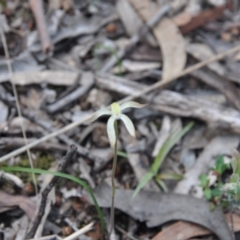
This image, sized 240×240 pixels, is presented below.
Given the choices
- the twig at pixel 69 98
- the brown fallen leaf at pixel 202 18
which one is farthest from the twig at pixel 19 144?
the brown fallen leaf at pixel 202 18

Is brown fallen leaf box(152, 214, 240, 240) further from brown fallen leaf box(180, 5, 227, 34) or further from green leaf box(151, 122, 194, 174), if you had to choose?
brown fallen leaf box(180, 5, 227, 34)

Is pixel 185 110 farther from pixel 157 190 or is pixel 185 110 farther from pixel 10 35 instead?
pixel 10 35

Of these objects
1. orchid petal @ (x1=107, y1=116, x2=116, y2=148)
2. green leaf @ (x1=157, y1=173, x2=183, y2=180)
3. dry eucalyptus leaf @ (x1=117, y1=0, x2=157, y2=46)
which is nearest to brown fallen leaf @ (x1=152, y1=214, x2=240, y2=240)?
green leaf @ (x1=157, y1=173, x2=183, y2=180)

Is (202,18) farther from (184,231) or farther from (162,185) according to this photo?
(184,231)

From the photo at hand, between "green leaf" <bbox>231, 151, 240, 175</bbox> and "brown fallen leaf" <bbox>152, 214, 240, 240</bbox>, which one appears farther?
"brown fallen leaf" <bbox>152, 214, 240, 240</bbox>

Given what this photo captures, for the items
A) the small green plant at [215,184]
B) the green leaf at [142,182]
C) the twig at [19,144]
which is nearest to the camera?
the small green plant at [215,184]

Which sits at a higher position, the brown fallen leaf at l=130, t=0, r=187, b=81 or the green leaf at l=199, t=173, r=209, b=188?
the brown fallen leaf at l=130, t=0, r=187, b=81

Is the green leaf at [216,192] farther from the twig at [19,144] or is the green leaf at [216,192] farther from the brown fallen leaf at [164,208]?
the twig at [19,144]

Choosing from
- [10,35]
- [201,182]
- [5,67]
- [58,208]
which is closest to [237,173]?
[201,182]
